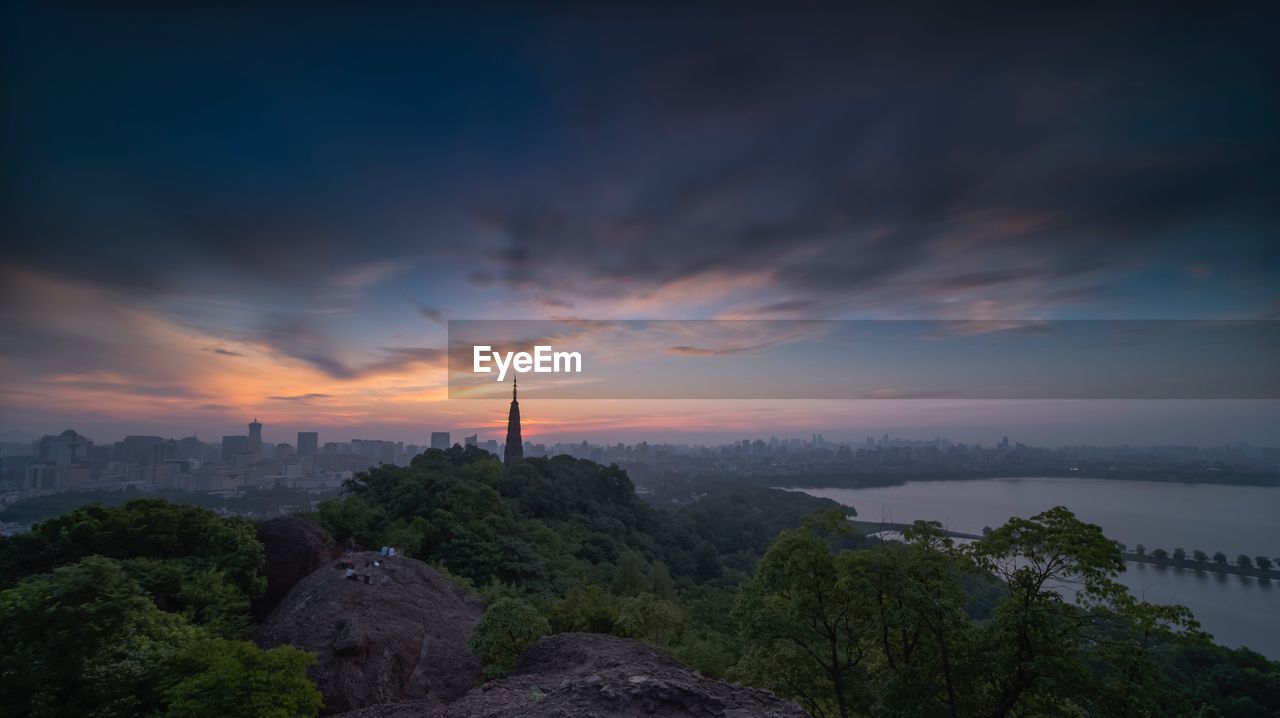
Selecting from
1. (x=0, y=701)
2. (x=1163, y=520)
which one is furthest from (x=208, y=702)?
(x=1163, y=520)

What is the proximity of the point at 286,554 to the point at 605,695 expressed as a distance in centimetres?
1325

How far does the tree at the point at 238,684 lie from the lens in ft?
21.3

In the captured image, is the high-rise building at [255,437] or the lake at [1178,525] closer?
the lake at [1178,525]

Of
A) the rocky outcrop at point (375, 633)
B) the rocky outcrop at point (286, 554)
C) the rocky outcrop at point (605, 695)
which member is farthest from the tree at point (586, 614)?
the rocky outcrop at point (286, 554)

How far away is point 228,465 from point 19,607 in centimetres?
3936

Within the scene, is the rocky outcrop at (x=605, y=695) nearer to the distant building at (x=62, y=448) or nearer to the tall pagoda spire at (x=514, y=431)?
the distant building at (x=62, y=448)

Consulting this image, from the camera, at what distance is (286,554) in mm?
14469

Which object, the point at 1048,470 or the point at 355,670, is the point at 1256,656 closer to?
the point at 355,670

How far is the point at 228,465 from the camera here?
3797cm

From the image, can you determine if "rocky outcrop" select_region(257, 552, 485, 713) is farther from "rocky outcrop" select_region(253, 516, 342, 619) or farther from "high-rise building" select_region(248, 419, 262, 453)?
"high-rise building" select_region(248, 419, 262, 453)

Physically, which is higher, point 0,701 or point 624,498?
point 0,701

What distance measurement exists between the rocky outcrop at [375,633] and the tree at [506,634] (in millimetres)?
1239

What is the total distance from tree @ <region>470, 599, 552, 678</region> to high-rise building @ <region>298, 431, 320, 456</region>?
57.7 meters

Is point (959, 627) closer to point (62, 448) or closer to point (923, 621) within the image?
point (923, 621)
